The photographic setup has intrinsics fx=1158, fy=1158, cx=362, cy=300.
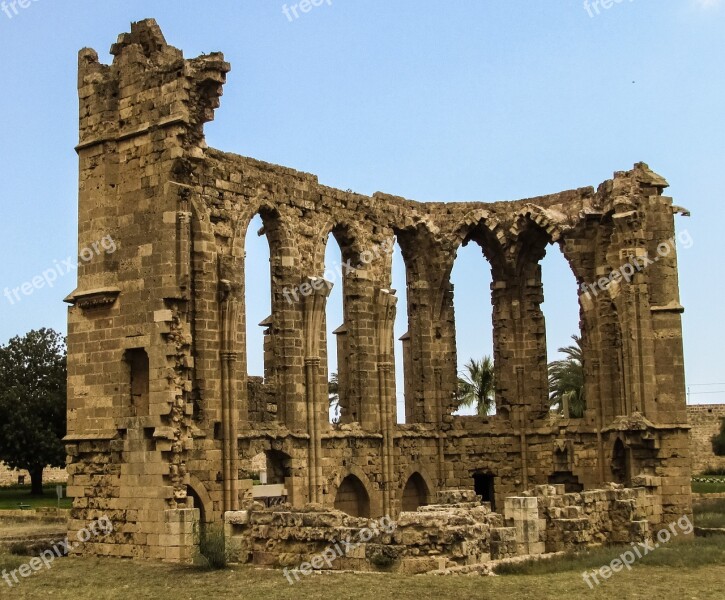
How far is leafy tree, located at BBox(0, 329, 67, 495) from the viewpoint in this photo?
39250mm

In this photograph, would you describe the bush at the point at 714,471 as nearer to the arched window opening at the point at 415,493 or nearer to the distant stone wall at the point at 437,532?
the arched window opening at the point at 415,493

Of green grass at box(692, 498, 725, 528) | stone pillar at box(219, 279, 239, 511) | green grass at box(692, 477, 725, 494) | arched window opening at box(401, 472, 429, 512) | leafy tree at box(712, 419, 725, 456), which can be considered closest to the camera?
stone pillar at box(219, 279, 239, 511)

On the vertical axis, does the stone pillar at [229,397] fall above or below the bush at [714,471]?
above

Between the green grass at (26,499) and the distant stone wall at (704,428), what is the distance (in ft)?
78.5

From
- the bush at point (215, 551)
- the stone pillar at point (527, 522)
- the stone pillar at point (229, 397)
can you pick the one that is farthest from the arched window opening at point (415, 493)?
the bush at point (215, 551)

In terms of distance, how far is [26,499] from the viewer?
3816cm

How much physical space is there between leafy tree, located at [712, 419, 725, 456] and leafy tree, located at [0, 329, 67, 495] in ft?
79.9

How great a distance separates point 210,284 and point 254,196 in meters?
2.39
